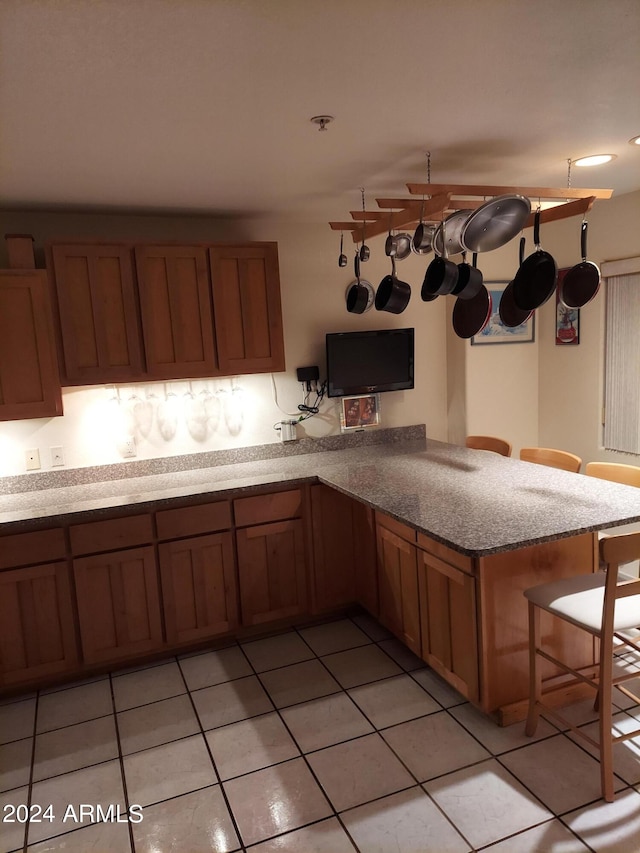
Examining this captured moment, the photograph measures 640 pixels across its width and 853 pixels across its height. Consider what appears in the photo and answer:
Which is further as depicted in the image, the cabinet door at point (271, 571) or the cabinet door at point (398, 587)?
the cabinet door at point (271, 571)

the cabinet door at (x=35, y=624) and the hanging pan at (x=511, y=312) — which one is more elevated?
the hanging pan at (x=511, y=312)

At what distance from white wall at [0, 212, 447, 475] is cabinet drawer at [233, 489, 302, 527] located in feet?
1.88

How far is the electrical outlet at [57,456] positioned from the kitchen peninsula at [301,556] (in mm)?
160

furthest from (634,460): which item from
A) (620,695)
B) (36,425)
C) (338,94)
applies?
(36,425)

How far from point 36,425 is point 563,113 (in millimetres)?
2843

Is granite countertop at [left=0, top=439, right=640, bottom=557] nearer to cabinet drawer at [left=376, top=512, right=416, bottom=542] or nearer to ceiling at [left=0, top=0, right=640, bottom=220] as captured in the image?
cabinet drawer at [left=376, top=512, right=416, bottom=542]

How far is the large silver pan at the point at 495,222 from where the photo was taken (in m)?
2.12

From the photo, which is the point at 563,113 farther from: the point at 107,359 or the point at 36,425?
the point at 36,425

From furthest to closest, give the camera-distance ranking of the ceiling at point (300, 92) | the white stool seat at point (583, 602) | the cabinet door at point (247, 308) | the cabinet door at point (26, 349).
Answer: the cabinet door at point (247, 308) < the cabinet door at point (26, 349) < the white stool seat at point (583, 602) < the ceiling at point (300, 92)

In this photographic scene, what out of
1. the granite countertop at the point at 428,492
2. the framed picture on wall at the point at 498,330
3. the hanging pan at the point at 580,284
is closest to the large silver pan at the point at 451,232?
the hanging pan at the point at 580,284

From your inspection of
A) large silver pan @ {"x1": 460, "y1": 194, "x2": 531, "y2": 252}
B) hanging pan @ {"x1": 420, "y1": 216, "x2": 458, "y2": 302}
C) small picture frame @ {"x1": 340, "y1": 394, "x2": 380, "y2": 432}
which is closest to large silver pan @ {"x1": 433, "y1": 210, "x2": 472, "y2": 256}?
hanging pan @ {"x1": 420, "y1": 216, "x2": 458, "y2": 302}

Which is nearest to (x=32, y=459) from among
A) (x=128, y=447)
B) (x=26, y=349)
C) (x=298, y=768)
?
(x=128, y=447)

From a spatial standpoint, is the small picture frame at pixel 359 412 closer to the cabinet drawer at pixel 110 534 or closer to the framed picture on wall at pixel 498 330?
the framed picture on wall at pixel 498 330

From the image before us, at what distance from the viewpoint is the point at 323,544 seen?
3.40 meters
